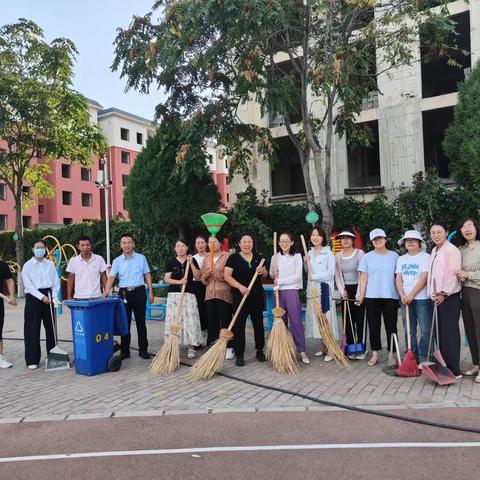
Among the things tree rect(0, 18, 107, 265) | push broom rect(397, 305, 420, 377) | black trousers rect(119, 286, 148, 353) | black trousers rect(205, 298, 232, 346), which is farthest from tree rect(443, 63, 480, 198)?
tree rect(0, 18, 107, 265)

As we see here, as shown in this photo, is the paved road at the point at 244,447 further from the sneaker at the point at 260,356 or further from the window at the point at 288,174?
the window at the point at 288,174

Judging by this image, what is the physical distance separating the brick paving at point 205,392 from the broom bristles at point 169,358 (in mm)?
111

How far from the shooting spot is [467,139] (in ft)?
33.6

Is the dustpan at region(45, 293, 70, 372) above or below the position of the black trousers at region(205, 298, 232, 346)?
below

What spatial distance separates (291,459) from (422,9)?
344 inches

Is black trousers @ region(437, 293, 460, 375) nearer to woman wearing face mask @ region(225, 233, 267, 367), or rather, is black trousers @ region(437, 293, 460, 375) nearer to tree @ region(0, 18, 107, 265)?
woman wearing face mask @ region(225, 233, 267, 367)

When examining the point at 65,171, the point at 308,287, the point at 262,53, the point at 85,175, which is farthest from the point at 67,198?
the point at 308,287

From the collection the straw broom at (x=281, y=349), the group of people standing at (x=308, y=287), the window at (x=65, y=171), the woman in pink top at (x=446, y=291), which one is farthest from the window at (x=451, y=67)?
the window at (x=65, y=171)

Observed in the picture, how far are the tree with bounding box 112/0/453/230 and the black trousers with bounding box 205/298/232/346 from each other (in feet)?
13.1

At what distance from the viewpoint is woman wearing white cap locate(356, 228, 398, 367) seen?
606cm

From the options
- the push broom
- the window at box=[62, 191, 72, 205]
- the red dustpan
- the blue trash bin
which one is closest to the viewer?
the red dustpan

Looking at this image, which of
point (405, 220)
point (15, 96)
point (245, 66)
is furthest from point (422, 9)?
point (15, 96)

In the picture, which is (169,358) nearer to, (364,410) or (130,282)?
(130,282)

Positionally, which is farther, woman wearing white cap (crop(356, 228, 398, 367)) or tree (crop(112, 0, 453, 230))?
tree (crop(112, 0, 453, 230))
